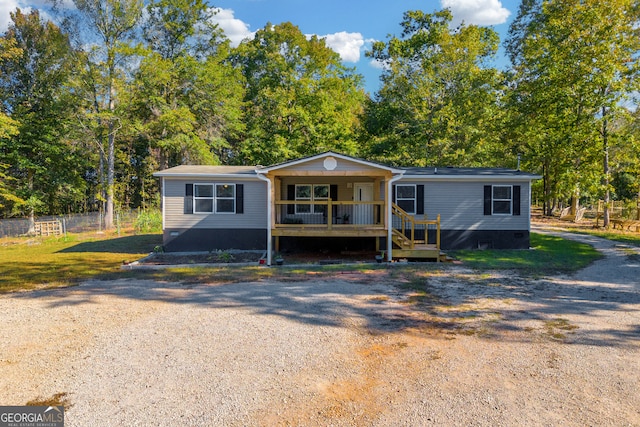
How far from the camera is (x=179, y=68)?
24.0 metres

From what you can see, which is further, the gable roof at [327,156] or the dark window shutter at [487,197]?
the dark window shutter at [487,197]

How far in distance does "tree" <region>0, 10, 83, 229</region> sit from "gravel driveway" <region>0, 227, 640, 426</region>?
60.9 feet

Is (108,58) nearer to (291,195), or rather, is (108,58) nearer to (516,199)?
(291,195)

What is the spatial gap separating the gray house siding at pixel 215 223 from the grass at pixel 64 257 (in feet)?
4.93

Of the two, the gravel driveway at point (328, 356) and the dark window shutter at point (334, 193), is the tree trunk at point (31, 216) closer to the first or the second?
the gravel driveway at point (328, 356)

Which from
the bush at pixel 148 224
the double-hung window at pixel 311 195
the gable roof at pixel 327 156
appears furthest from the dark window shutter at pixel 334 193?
the bush at pixel 148 224

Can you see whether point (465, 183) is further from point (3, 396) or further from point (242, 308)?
point (3, 396)

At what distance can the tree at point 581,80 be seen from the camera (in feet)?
62.0

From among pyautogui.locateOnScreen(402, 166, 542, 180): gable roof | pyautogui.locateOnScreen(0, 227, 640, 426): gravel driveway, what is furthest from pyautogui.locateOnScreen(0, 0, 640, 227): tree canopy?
pyautogui.locateOnScreen(0, 227, 640, 426): gravel driveway

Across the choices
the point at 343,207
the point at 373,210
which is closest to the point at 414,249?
the point at 373,210

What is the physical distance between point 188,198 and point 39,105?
16.8 m

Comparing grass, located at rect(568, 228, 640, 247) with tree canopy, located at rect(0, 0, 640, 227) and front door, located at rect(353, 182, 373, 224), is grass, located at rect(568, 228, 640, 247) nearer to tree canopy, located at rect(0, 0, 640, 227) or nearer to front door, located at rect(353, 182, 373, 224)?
tree canopy, located at rect(0, 0, 640, 227)

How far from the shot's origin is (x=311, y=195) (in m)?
15.1

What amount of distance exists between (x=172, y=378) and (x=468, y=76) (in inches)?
949
